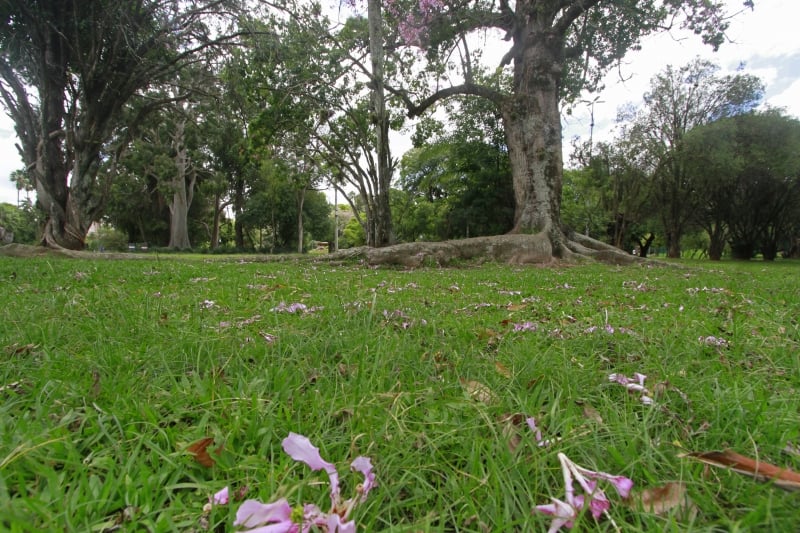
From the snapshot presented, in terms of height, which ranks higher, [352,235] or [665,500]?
[352,235]

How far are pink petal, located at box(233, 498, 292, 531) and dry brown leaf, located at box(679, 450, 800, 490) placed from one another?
96 centimetres

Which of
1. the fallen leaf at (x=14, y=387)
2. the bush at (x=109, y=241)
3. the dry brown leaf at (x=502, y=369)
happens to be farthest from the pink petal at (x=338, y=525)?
the bush at (x=109, y=241)

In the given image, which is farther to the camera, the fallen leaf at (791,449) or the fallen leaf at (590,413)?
the fallen leaf at (590,413)

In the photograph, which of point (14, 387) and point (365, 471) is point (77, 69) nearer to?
point (14, 387)

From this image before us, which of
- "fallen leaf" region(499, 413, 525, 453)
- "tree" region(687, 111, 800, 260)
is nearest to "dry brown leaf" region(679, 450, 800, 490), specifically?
"fallen leaf" region(499, 413, 525, 453)

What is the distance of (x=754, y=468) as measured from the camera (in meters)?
0.85

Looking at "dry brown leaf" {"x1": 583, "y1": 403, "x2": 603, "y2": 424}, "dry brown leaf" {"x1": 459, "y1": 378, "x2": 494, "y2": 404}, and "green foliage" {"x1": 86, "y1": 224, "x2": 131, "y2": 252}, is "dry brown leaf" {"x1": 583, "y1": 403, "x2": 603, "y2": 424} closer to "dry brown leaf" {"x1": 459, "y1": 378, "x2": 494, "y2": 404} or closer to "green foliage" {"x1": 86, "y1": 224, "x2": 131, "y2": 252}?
"dry brown leaf" {"x1": 459, "y1": 378, "x2": 494, "y2": 404}

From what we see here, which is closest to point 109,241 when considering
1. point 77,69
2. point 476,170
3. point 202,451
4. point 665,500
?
point 77,69

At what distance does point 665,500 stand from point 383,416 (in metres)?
0.74

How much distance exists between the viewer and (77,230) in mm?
12969

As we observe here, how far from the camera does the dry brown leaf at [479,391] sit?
1.32 meters

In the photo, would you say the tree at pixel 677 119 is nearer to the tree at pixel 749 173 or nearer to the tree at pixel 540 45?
the tree at pixel 749 173

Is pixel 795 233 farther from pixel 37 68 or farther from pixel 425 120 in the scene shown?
pixel 37 68

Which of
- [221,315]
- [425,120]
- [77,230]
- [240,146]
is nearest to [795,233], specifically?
[425,120]
